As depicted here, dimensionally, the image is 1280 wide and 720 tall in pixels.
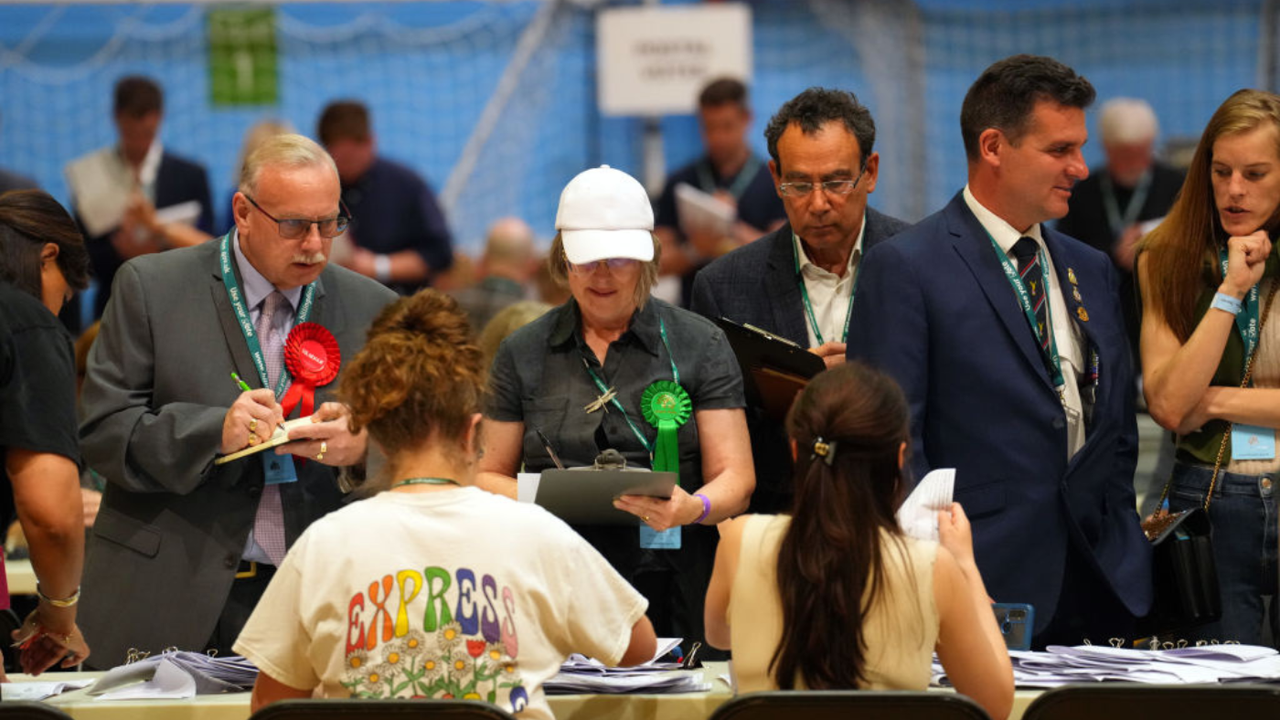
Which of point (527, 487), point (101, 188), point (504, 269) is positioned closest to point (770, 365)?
point (527, 487)

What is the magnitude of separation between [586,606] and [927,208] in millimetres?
6845

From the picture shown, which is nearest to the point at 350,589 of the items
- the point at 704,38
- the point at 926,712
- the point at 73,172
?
the point at 926,712

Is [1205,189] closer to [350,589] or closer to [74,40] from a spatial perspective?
[350,589]

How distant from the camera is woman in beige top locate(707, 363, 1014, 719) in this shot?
2389 millimetres

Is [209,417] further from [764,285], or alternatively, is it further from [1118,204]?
[1118,204]

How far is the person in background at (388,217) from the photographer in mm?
7133

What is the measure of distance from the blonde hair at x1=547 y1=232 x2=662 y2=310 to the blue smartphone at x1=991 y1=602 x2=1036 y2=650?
1013 millimetres

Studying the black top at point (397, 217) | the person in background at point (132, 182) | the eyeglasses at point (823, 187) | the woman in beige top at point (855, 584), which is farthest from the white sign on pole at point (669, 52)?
the woman in beige top at point (855, 584)

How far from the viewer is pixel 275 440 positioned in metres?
3.13

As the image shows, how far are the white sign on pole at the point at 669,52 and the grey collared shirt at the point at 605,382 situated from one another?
5.37 meters

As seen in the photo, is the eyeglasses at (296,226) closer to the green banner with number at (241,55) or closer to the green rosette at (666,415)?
the green rosette at (666,415)

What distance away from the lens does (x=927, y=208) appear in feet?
29.1

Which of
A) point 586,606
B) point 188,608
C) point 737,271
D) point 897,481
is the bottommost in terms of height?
point 188,608

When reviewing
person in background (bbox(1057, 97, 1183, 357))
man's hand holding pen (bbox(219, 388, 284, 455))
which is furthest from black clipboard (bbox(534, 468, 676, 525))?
person in background (bbox(1057, 97, 1183, 357))
